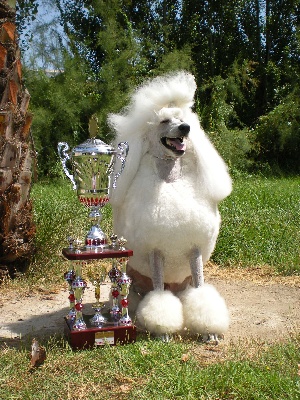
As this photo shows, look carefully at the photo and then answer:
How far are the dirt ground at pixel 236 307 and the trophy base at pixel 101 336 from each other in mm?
459

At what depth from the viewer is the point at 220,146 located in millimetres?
11539

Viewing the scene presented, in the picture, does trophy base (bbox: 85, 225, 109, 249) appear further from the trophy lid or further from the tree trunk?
the tree trunk

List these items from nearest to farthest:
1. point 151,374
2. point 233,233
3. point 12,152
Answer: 1. point 151,374
2. point 12,152
3. point 233,233

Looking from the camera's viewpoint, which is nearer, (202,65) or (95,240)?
(95,240)

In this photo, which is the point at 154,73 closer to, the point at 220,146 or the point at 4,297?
the point at 220,146

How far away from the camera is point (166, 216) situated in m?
3.32

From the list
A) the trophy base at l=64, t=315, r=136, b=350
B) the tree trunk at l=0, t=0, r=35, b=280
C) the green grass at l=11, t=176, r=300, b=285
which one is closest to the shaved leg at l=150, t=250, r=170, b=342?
the trophy base at l=64, t=315, r=136, b=350

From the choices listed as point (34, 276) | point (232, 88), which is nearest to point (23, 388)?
point (34, 276)

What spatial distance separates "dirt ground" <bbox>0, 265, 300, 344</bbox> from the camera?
12.0 ft

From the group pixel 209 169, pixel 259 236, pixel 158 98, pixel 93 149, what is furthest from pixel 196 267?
pixel 259 236

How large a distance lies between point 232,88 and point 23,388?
42.0 ft

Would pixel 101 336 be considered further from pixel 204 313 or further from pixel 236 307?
pixel 236 307

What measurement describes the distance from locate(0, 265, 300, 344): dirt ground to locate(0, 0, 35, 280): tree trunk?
1.52ft

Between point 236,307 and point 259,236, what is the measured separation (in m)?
1.97
